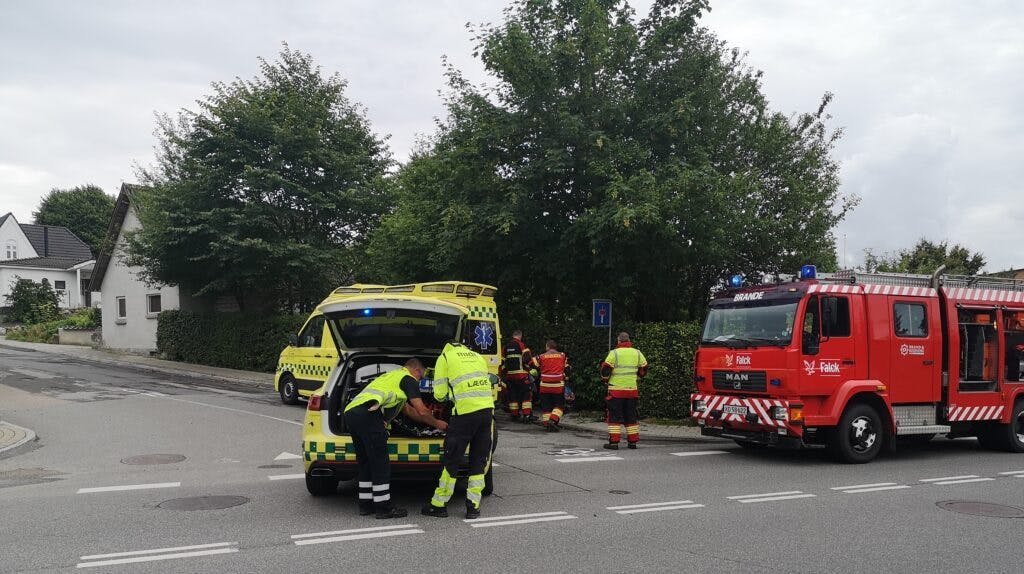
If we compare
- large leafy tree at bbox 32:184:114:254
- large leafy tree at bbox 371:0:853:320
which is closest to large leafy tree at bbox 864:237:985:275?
large leafy tree at bbox 371:0:853:320

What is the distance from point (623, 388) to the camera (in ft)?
39.0

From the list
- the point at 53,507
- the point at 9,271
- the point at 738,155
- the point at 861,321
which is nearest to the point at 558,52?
the point at 738,155

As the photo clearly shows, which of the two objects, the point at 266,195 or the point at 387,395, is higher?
the point at 266,195

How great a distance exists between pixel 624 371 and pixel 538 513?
15.6 feet

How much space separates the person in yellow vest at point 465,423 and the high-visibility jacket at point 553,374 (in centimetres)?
687

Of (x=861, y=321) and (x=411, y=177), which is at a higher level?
(x=411, y=177)

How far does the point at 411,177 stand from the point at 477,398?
13.7 metres

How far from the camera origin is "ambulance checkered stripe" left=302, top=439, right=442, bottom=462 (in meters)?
7.47

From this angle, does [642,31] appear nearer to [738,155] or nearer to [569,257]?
[738,155]

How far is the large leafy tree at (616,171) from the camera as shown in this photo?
1469 cm

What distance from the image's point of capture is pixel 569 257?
15578mm

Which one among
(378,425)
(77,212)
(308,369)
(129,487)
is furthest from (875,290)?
(77,212)

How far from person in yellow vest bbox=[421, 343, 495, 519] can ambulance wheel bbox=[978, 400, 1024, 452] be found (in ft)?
29.9

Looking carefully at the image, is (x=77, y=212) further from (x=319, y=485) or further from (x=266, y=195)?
(x=319, y=485)
